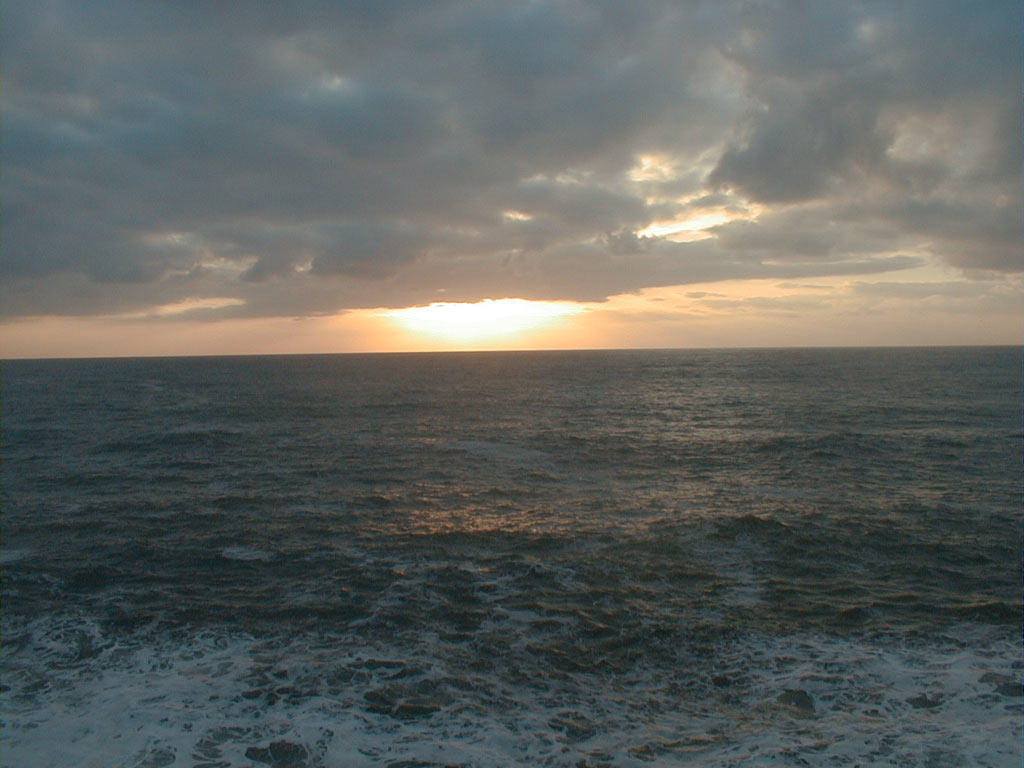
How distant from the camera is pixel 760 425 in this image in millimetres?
51438

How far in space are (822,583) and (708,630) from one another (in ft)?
16.6

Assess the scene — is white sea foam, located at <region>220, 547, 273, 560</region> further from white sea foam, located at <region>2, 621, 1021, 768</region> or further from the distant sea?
white sea foam, located at <region>2, 621, 1021, 768</region>

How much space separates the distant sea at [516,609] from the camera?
11.2 meters

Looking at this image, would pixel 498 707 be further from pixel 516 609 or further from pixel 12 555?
pixel 12 555

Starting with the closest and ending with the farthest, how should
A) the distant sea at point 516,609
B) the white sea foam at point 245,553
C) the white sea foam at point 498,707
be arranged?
the white sea foam at point 498,707 < the distant sea at point 516,609 < the white sea foam at point 245,553

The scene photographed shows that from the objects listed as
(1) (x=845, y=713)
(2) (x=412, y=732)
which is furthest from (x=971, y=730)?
(2) (x=412, y=732)

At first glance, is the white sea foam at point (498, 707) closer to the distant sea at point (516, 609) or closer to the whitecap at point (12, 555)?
the distant sea at point (516, 609)

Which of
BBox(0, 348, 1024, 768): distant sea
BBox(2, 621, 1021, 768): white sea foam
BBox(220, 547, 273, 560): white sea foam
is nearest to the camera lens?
BBox(2, 621, 1021, 768): white sea foam

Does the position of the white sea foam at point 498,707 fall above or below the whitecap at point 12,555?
below

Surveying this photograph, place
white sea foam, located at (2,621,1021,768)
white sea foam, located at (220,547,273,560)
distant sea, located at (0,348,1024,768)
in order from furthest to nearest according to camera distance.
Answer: white sea foam, located at (220,547,273,560)
distant sea, located at (0,348,1024,768)
white sea foam, located at (2,621,1021,768)

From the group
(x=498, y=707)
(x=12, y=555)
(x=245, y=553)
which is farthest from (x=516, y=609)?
(x=12, y=555)

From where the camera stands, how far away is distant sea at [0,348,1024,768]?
1123 cm

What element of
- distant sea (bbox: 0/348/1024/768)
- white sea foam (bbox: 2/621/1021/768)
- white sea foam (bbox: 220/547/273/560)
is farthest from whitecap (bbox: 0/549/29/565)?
white sea foam (bbox: 2/621/1021/768)

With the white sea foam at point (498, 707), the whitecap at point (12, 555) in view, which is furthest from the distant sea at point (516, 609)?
the whitecap at point (12, 555)
